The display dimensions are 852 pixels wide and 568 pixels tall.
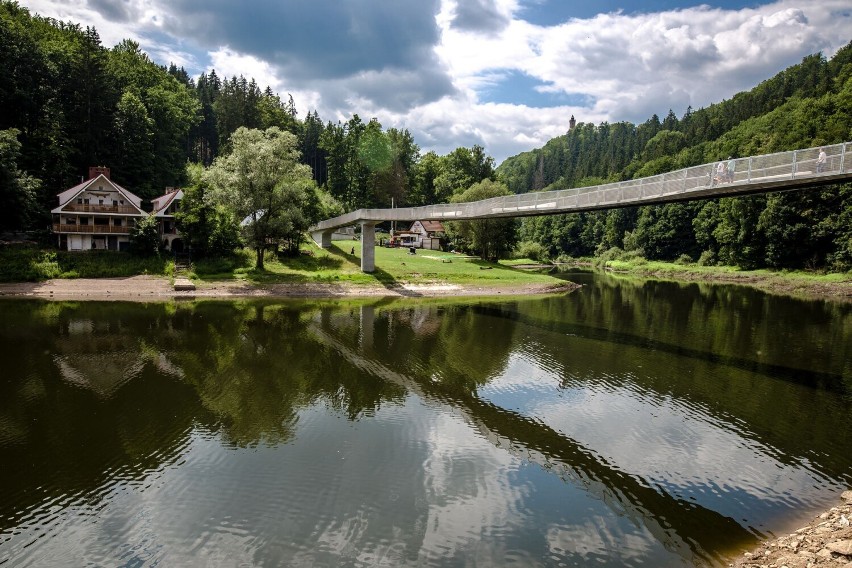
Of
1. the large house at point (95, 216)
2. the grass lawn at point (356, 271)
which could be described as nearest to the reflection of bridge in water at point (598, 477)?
the grass lawn at point (356, 271)

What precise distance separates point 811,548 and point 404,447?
419 inches

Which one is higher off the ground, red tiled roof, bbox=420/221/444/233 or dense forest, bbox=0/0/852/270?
dense forest, bbox=0/0/852/270

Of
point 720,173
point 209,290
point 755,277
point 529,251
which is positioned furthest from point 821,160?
point 529,251

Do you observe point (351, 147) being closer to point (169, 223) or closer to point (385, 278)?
point (169, 223)

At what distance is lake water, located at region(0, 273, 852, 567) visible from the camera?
11242mm

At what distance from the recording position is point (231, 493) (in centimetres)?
1295

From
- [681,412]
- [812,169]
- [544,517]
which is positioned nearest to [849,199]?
[812,169]

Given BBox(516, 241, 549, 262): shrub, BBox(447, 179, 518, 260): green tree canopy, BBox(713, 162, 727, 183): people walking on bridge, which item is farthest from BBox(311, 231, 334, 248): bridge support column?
BBox(713, 162, 727, 183): people walking on bridge

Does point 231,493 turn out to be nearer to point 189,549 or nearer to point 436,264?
point 189,549

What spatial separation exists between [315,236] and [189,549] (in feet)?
237

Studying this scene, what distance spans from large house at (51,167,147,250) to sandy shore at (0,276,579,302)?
10511mm

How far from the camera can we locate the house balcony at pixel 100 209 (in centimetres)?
5619

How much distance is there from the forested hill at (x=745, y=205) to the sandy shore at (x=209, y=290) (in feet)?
162

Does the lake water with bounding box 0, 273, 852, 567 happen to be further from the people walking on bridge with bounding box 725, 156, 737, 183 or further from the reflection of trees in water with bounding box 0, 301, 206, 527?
the people walking on bridge with bounding box 725, 156, 737, 183
